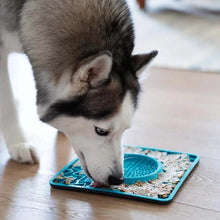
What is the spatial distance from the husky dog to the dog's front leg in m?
0.42

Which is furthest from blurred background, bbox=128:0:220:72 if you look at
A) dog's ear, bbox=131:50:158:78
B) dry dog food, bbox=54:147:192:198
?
dog's ear, bbox=131:50:158:78

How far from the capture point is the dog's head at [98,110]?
192 centimetres

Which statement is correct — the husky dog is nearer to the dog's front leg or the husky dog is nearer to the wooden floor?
the wooden floor

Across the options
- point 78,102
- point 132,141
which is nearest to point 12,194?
point 78,102

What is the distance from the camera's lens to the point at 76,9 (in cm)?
206

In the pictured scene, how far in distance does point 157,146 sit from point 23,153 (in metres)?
0.74

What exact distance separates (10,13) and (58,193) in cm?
89

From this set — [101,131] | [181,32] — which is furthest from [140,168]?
[181,32]

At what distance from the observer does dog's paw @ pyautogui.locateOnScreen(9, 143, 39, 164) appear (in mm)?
2490

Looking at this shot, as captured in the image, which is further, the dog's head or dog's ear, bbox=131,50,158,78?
dog's ear, bbox=131,50,158,78

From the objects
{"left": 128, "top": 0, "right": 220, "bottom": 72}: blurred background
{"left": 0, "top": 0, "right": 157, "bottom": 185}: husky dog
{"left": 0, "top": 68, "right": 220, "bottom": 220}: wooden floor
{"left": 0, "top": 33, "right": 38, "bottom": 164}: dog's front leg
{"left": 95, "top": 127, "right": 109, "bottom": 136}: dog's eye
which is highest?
{"left": 0, "top": 0, "right": 157, "bottom": 185}: husky dog

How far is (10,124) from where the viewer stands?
101 inches

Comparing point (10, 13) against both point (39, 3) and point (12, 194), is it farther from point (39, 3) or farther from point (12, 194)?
point (12, 194)

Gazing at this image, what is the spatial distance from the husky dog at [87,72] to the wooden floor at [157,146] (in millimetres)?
160
